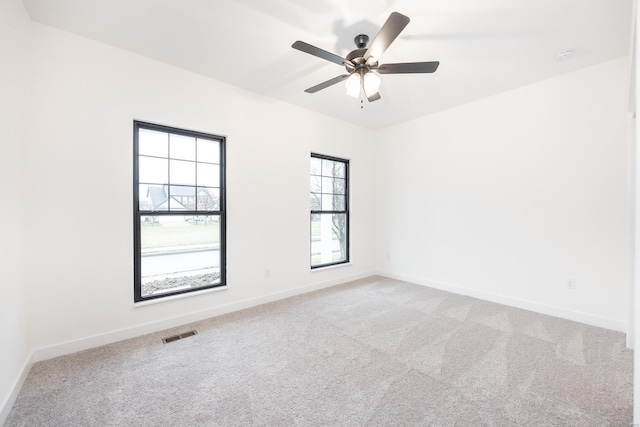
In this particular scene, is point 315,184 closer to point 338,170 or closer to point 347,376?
point 338,170

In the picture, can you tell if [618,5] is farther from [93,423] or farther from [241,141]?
[93,423]

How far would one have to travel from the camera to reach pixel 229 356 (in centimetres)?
232

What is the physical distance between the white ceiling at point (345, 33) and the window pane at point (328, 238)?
2.13m

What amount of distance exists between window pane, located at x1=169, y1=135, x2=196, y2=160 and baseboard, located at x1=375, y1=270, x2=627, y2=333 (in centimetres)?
378

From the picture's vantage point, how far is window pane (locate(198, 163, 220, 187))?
3.21 m

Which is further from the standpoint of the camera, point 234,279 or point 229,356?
point 234,279

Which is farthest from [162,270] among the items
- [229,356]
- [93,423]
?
[93,423]

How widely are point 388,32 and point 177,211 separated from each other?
262 cm

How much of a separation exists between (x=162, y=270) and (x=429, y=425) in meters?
2.90

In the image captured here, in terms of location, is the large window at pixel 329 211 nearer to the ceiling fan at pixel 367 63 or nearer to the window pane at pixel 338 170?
the window pane at pixel 338 170

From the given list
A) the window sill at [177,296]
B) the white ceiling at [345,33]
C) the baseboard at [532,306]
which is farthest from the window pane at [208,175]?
the baseboard at [532,306]

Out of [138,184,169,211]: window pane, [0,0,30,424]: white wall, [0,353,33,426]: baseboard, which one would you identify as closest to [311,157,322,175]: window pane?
[138,184,169,211]: window pane

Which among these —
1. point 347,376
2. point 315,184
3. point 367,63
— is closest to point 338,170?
point 315,184

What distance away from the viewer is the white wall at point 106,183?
2.27 metres
